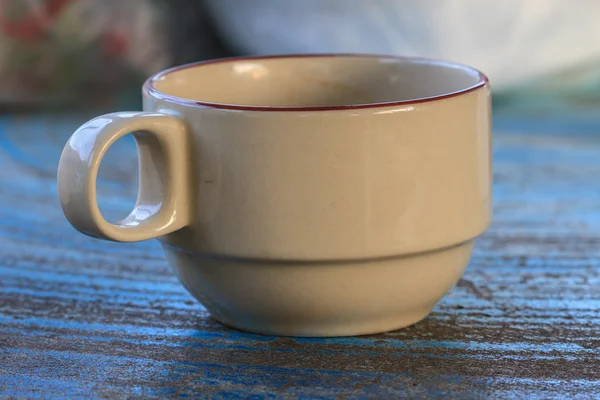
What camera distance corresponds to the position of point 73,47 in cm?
129

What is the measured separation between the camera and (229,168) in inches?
18.2

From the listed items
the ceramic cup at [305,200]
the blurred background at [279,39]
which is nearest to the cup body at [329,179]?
the ceramic cup at [305,200]

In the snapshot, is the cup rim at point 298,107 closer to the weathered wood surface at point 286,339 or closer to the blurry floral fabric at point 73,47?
the weathered wood surface at point 286,339

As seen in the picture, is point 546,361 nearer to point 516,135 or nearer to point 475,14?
point 516,135

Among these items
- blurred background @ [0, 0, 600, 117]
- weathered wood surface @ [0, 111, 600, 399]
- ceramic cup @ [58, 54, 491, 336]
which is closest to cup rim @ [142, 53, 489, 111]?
ceramic cup @ [58, 54, 491, 336]

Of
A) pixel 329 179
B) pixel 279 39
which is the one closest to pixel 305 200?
pixel 329 179

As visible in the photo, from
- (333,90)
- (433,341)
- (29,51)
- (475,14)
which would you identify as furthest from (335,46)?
(433,341)

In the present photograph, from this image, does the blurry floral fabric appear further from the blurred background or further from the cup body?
the cup body

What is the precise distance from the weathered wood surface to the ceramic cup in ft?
0.09

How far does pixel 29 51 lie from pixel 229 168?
36.2 inches

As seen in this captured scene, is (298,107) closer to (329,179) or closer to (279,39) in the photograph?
(329,179)

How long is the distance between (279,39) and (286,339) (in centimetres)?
81

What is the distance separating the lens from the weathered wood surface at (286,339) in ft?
1.46

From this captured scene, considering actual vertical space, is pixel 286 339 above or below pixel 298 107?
below
